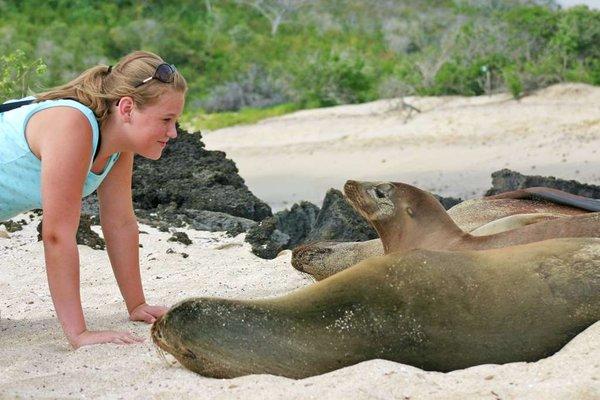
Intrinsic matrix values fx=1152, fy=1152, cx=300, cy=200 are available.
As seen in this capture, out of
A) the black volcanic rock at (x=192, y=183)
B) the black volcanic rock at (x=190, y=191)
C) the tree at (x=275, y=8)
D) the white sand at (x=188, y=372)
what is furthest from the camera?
the tree at (x=275, y=8)

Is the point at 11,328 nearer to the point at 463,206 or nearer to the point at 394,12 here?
the point at 463,206

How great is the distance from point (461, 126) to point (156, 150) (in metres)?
12.9

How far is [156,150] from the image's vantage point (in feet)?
13.8

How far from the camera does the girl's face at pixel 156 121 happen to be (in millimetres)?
4133

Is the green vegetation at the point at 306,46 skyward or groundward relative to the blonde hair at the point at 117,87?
groundward

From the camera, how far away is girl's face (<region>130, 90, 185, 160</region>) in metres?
4.13

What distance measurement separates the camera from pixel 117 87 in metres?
4.19

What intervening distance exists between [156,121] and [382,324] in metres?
1.24

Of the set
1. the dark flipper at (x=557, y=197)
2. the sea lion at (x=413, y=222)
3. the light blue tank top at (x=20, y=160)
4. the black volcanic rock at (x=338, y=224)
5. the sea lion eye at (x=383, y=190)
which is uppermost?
the light blue tank top at (x=20, y=160)

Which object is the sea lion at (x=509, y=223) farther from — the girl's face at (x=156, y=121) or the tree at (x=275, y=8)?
the tree at (x=275, y=8)

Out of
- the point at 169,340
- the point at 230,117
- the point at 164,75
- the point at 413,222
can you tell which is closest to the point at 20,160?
the point at 164,75

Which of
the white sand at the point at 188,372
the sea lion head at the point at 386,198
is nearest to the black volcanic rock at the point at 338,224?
the white sand at the point at 188,372

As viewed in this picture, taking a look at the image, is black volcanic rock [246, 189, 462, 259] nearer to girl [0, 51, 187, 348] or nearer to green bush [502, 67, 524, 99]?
girl [0, 51, 187, 348]

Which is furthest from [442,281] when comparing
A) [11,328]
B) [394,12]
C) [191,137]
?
[394,12]
